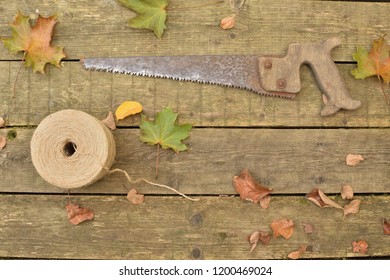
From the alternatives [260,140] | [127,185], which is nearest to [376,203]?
[260,140]

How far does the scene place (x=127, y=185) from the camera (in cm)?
220

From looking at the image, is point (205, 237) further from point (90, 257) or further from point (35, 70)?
point (35, 70)

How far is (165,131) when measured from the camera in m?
2.16

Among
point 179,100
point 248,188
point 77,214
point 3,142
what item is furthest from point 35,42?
point 248,188

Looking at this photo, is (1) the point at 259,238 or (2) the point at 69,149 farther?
(1) the point at 259,238

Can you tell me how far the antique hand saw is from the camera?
2.20 meters

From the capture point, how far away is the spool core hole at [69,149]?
1993 millimetres

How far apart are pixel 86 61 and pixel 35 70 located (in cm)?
23

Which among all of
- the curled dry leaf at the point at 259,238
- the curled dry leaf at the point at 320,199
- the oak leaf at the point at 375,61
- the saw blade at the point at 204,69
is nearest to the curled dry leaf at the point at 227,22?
the saw blade at the point at 204,69

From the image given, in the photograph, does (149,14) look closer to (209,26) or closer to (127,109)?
(209,26)

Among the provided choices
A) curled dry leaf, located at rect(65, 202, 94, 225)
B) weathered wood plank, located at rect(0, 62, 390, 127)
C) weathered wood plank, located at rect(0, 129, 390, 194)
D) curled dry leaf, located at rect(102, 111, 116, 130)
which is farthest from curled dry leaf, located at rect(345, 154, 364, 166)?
curled dry leaf, located at rect(65, 202, 94, 225)

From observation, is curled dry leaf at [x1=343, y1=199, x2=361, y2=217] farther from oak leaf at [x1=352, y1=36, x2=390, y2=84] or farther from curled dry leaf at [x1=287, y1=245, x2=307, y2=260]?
oak leaf at [x1=352, y1=36, x2=390, y2=84]

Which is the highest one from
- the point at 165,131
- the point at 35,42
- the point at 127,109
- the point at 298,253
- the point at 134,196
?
the point at 35,42

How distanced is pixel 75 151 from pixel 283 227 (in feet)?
3.24
